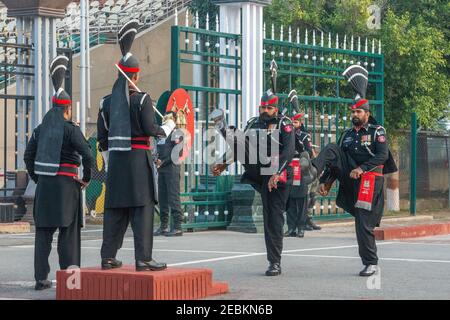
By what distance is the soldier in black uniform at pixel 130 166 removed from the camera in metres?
10.3

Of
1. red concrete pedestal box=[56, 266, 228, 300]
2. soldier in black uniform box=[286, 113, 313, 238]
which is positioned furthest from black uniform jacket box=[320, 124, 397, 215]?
soldier in black uniform box=[286, 113, 313, 238]

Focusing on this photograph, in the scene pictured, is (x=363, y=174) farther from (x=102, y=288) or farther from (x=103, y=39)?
A: (x=103, y=39)

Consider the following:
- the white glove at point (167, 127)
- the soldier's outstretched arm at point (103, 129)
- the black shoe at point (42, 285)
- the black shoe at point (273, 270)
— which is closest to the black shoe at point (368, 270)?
the black shoe at point (273, 270)

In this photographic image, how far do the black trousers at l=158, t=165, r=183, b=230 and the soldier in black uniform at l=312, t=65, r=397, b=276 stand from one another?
16.6 feet

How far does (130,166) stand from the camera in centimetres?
1035

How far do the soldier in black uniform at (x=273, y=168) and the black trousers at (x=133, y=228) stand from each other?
227 centimetres

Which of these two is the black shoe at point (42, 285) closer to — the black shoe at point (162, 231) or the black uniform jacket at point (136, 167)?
the black uniform jacket at point (136, 167)

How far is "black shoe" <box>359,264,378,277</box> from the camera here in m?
12.2

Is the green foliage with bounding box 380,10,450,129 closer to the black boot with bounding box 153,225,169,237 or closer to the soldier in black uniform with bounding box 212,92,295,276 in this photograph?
the black boot with bounding box 153,225,169,237

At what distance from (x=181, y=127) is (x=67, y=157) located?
6318 mm

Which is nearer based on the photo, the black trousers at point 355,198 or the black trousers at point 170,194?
the black trousers at point 355,198

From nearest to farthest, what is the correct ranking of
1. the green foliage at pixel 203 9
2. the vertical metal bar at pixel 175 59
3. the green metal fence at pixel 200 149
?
the vertical metal bar at pixel 175 59, the green metal fence at pixel 200 149, the green foliage at pixel 203 9

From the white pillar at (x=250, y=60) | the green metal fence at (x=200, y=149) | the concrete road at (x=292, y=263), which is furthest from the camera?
the white pillar at (x=250, y=60)

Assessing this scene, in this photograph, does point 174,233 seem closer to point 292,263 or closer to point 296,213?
point 296,213
